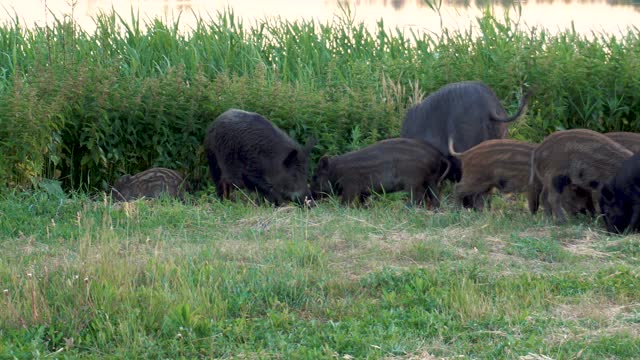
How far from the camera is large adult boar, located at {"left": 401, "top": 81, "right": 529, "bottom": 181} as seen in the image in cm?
991

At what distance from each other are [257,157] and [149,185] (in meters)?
0.97

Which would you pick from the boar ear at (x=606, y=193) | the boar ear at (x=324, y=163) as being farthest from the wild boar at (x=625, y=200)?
the boar ear at (x=324, y=163)

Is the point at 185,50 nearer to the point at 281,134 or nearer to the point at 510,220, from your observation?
the point at 281,134

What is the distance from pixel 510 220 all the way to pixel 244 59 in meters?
5.06

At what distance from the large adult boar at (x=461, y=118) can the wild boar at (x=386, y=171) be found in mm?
296

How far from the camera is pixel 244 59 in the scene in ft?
41.6

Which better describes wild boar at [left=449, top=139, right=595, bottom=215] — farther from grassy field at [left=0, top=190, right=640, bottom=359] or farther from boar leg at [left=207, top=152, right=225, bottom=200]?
boar leg at [left=207, top=152, right=225, bottom=200]

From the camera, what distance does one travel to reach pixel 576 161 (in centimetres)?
857

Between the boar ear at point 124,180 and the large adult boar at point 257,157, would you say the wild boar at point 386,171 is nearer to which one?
the large adult boar at point 257,157

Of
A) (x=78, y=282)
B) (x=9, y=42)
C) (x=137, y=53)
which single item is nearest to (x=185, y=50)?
(x=137, y=53)

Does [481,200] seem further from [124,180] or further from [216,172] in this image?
[124,180]

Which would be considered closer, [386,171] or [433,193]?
[386,171]

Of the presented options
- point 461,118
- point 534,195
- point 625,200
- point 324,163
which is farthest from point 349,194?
point 625,200

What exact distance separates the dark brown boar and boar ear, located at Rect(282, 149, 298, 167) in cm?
143
